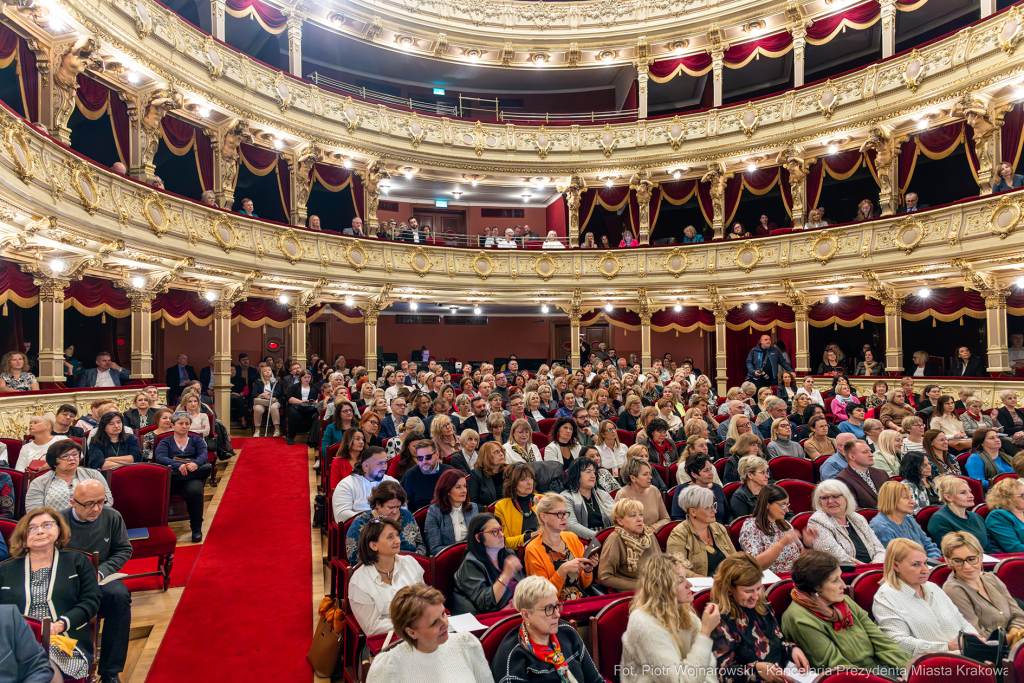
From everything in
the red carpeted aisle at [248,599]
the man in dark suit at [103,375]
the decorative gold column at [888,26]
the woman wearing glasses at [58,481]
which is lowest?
the red carpeted aisle at [248,599]

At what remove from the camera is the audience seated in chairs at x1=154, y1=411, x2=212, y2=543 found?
4.87 meters

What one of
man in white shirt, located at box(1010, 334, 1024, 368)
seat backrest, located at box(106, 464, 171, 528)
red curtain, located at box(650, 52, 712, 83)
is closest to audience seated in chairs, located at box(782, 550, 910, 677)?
seat backrest, located at box(106, 464, 171, 528)

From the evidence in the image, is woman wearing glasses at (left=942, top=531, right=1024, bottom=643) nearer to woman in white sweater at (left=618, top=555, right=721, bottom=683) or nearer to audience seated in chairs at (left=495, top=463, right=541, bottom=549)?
woman in white sweater at (left=618, top=555, right=721, bottom=683)

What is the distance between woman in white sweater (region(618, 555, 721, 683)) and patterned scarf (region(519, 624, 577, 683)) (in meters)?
0.25

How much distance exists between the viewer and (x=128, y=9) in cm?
814

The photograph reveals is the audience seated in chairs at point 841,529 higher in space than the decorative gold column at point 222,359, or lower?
lower

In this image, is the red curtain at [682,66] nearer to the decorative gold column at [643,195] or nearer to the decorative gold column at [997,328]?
the decorative gold column at [643,195]

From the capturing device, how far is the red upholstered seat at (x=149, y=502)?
4082 mm

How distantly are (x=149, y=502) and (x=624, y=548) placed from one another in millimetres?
3453

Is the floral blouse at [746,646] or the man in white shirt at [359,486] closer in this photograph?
the floral blouse at [746,646]

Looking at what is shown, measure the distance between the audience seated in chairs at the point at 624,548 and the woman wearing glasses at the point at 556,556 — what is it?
0.08 metres

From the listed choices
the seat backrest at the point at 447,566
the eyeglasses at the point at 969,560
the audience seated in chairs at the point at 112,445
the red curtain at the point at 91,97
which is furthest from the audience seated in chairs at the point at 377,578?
the red curtain at the point at 91,97

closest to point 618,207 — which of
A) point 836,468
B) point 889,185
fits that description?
point 889,185

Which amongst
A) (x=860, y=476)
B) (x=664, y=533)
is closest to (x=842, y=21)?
(x=860, y=476)
